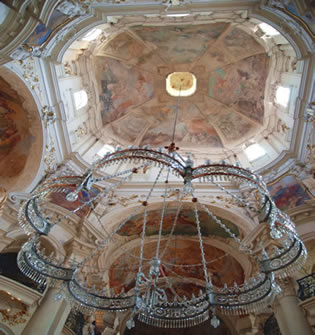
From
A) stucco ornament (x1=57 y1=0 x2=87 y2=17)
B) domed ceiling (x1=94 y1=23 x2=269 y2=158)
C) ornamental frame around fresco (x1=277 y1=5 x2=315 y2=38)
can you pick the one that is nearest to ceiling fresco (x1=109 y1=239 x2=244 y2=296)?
domed ceiling (x1=94 y1=23 x2=269 y2=158)

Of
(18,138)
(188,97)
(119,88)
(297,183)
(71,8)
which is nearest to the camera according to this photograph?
(71,8)

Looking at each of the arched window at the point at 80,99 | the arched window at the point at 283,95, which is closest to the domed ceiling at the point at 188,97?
the arched window at the point at 80,99

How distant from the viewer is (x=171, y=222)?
1186 centimetres

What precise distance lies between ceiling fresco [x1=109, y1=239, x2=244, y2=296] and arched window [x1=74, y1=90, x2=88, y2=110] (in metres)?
7.27

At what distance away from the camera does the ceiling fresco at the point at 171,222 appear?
11.3 metres

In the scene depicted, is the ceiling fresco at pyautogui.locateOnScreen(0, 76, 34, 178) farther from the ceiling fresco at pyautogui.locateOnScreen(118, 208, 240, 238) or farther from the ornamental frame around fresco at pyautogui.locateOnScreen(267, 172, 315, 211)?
the ornamental frame around fresco at pyautogui.locateOnScreen(267, 172, 315, 211)

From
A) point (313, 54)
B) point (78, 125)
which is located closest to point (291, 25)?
point (313, 54)

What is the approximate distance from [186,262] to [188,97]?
10.0 meters

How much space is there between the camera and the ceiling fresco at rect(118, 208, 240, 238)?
11344 mm

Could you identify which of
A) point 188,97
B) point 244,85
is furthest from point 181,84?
point 244,85

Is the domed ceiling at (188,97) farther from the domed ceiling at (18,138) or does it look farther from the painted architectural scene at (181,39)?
the domed ceiling at (18,138)

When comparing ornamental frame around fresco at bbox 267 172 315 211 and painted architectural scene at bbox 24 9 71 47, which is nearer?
painted architectural scene at bbox 24 9 71 47

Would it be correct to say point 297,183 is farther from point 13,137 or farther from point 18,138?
point 13,137

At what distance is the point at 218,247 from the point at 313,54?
27.0ft
